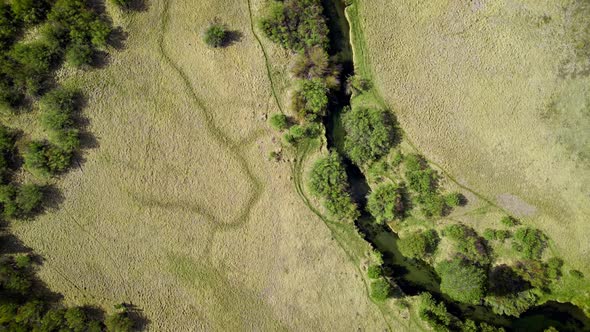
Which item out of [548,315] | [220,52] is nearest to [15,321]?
[220,52]

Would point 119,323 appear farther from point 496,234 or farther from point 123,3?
point 496,234

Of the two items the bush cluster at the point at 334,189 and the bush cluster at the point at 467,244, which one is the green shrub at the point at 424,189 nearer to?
the bush cluster at the point at 467,244

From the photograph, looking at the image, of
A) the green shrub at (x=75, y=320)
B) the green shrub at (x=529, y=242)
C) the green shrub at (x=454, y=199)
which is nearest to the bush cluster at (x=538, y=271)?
the green shrub at (x=529, y=242)

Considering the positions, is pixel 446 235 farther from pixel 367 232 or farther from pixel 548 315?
pixel 548 315

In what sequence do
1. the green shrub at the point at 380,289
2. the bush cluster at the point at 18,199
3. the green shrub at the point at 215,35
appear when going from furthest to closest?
the green shrub at the point at 215,35, the bush cluster at the point at 18,199, the green shrub at the point at 380,289

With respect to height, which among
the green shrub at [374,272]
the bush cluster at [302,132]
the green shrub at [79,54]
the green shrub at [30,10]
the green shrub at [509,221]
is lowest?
the green shrub at [374,272]

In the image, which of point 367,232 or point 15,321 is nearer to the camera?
point 15,321

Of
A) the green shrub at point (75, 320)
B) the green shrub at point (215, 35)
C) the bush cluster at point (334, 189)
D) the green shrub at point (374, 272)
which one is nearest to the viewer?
the green shrub at point (75, 320)
